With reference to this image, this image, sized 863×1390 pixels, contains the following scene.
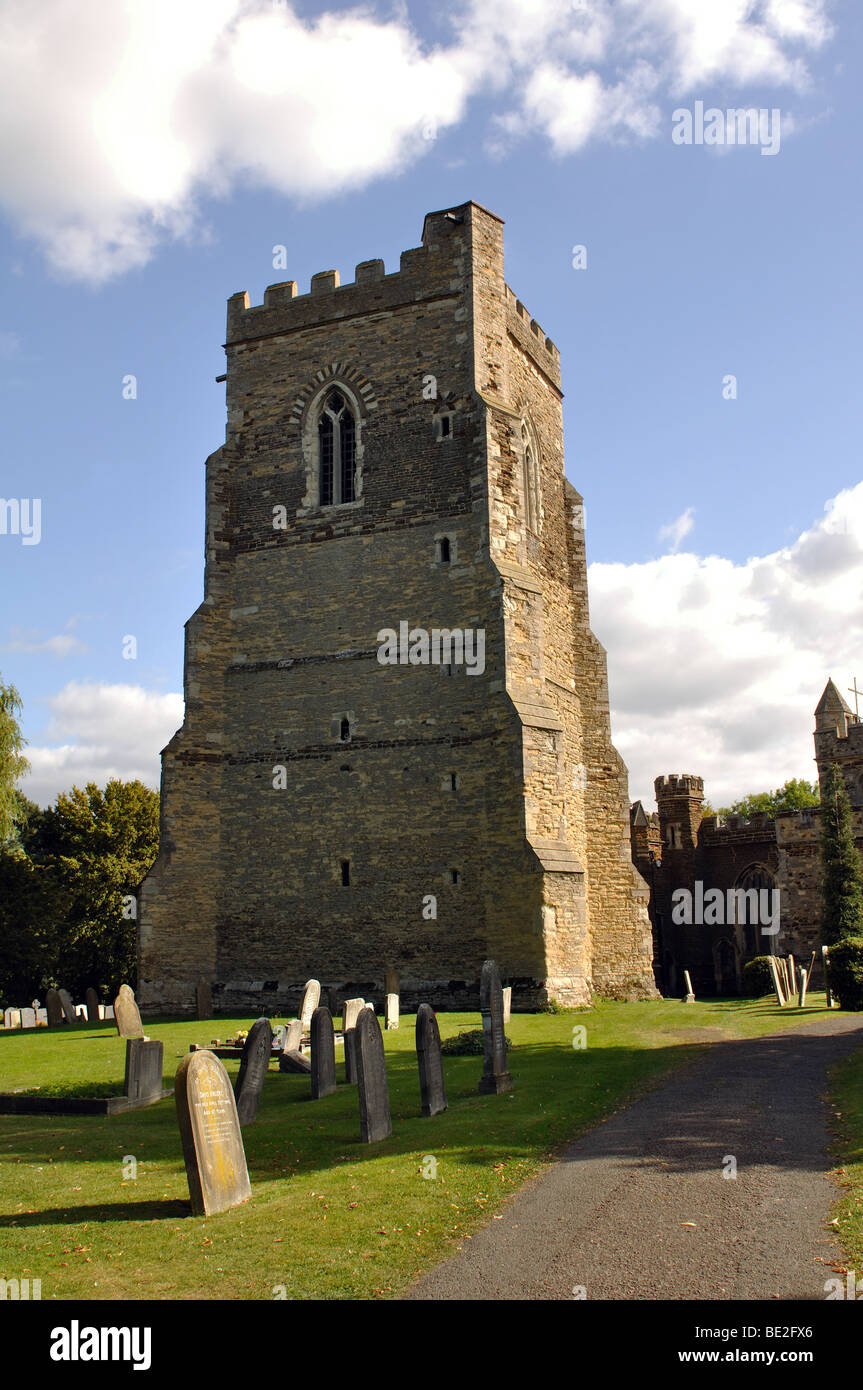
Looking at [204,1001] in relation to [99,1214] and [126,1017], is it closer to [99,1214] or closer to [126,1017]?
[126,1017]

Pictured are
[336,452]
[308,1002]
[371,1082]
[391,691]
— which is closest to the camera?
[371,1082]

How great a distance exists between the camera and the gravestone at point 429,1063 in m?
10.5

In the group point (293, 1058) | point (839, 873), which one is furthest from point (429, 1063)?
point (839, 873)

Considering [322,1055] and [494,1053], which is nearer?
[494,1053]

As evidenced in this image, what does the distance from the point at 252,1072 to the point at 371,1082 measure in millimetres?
2049

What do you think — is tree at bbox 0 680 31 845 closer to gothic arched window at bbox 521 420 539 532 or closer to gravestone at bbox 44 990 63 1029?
gravestone at bbox 44 990 63 1029

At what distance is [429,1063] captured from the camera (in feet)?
34.6

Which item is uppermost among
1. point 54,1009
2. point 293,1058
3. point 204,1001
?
point 293,1058

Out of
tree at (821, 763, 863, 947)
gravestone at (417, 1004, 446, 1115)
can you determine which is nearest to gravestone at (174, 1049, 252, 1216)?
gravestone at (417, 1004, 446, 1115)

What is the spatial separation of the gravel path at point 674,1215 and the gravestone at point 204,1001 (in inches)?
526

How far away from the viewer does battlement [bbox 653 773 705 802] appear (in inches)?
1602

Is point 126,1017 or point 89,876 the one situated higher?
point 89,876

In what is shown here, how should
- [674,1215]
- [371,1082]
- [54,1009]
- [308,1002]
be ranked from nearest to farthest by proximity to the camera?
[674,1215] → [371,1082] → [308,1002] → [54,1009]

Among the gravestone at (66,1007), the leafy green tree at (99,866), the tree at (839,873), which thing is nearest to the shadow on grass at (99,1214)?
the gravestone at (66,1007)
